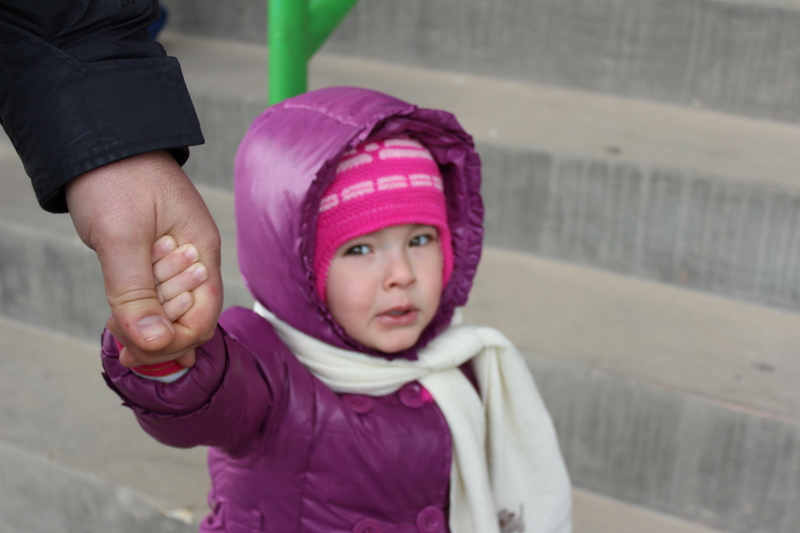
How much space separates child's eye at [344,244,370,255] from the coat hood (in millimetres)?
45

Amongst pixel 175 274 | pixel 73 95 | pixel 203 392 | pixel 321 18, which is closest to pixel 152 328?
pixel 175 274

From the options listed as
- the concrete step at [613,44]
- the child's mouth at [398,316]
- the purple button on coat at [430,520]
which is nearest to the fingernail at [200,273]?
the child's mouth at [398,316]

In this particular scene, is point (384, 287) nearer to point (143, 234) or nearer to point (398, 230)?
point (398, 230)

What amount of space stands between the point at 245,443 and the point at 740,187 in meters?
1.17

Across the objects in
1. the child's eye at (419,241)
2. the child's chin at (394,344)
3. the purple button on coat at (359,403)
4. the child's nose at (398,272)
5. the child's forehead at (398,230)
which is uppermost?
the child's forehead at (398,230)

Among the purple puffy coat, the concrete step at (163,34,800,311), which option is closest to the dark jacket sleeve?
the purple puffy coat

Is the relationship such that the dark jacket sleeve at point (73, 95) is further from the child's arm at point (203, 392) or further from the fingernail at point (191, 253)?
the child's arm at point (203, 392)

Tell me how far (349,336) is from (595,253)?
94 centimetres

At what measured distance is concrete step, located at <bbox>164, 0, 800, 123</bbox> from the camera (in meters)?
2.00

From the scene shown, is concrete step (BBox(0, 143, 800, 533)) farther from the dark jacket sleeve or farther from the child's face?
the dark jacket sleeve

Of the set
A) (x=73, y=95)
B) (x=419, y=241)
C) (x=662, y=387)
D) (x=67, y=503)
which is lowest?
(x=67, y=503)

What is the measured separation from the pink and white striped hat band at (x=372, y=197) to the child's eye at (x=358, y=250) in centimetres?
2

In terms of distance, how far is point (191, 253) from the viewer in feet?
1.90

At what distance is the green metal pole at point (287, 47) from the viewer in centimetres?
119
